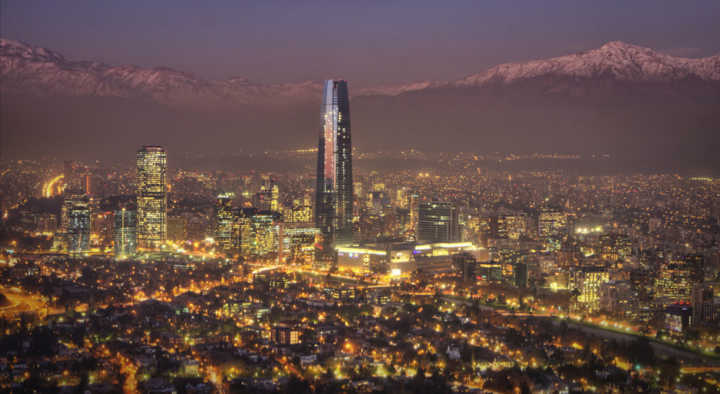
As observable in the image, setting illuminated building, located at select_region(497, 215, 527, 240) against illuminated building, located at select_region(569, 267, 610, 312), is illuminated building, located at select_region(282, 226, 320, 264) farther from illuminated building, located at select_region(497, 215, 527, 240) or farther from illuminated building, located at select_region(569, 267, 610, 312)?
illuminated building, located at select_region(569, 267, 610, 312)

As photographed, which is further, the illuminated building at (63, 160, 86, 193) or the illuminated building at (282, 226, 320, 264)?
the illuminated building at (63, 160, 86, 193)

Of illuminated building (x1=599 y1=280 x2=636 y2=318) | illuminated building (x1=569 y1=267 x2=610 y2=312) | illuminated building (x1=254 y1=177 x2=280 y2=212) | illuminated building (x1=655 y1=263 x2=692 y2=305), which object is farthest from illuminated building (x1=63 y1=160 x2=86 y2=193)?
illuminated building (x1=655 y1=263 x2=692 y2=305)

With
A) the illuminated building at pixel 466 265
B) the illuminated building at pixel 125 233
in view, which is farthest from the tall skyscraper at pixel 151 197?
the illuminated building at pixel 466 265

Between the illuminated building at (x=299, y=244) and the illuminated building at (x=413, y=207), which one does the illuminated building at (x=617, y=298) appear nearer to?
the illuminated building at (x=299, y=244)

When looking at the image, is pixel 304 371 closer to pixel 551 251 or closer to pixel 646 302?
pixel 646 302

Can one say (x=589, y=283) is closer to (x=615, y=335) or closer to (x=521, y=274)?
(x=521, y=274)

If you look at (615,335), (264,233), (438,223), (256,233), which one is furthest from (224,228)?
(615,335)
